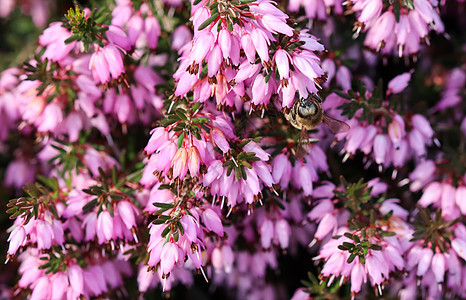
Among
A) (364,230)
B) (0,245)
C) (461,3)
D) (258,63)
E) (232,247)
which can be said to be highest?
(258,63)

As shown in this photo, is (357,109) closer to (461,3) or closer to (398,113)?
(398,113)

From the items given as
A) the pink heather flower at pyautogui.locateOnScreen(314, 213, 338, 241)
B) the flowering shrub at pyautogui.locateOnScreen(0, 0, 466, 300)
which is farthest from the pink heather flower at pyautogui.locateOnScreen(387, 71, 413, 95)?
the pink heather flower at pyautogui.locateOnScreen(314, 213, 338, 241)

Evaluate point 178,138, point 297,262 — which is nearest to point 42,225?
point 178,138

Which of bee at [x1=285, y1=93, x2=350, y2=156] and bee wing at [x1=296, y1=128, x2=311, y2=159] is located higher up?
bee at [x1=285, y1=93, x2=350, y2=156]

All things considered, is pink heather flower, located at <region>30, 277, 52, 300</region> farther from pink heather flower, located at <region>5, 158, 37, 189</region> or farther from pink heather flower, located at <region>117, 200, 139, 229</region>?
pink heather flower, located at <region>5, 158, 37, 189</region>

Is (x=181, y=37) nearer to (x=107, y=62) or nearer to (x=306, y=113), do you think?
(x=107, y=62)

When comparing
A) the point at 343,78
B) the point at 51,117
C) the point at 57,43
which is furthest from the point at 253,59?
the point at 51,117

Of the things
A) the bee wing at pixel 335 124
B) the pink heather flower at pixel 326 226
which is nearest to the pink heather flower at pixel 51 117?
the bee wing at pixel 335 124

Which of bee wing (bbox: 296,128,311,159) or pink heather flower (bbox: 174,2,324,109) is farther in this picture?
bee wing (bbox: 296,128,311,159)

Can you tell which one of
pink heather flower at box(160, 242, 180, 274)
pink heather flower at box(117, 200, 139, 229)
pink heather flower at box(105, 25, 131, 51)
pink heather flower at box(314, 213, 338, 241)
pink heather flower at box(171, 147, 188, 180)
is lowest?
pink heather flower at box(314, 213, 338, 241)
